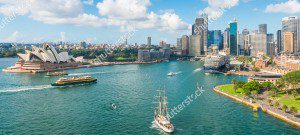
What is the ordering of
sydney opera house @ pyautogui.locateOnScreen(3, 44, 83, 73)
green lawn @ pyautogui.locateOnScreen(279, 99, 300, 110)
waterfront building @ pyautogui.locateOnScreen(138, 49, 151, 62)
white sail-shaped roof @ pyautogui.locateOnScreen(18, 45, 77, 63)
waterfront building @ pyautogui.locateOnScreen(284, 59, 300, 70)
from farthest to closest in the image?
waterfront building @ pyautogui.locateOnScreen(138, 49, 151, 62)
white sail-shaped roof @ pyautogui.locateOnScreen(18, 45, 77, 63)
sydney opera house @ pyautogui.locateOnScreen(3, 44, 83, 73)
waterfront building @ pyautogui.locateOnScreen(284, 59, 300, 70)
green lawn @ pyautogui.locateOnScreen(279, 99, 300, 110)

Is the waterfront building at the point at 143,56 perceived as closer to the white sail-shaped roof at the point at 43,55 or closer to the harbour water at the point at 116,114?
the white sail-shaped roof at the point at 43,55

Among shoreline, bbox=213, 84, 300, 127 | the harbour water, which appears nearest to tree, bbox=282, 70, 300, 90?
shoreline, bbox=213, 84, 300, 127

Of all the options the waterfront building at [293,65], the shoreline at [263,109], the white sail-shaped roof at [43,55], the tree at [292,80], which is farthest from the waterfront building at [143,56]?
the tree at [292,80]

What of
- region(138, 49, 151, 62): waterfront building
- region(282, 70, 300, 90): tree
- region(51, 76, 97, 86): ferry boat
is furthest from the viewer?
region(138, 49, 151, 62): waterfront building

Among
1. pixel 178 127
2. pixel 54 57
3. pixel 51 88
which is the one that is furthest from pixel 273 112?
pixel 54 57

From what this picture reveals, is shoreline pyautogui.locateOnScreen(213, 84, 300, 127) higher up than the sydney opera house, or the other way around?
the sydney opera house

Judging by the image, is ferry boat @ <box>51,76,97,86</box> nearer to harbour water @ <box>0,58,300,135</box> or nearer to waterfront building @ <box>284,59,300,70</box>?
harbour water @ <box>0,58,300,135</box>

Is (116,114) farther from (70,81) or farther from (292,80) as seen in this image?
(292,80)

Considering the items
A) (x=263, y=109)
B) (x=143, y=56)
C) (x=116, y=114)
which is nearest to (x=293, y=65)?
(x=263, y=109)

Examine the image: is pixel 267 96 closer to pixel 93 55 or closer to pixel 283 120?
pixel 283 120
